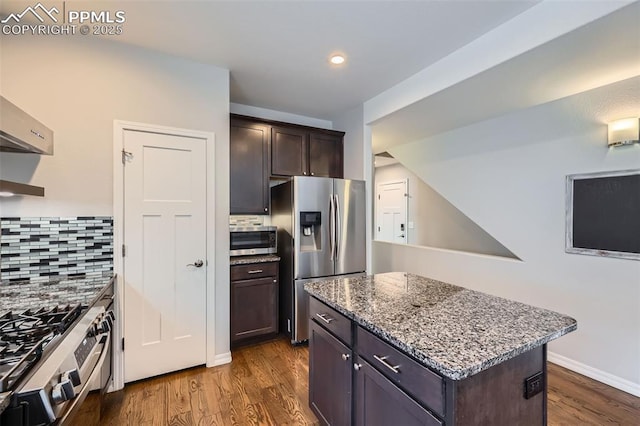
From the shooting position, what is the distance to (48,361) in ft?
3.26

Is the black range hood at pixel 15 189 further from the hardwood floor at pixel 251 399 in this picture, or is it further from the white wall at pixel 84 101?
the hardwood floor at pixel 251 399

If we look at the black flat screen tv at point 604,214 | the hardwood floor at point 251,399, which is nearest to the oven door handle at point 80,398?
the hardwood floor at point 251,399

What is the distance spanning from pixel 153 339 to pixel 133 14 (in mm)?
2435

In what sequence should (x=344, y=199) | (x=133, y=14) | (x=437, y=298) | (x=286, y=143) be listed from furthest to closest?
(x=286, y=143)
(x=344, y=199)
(x=133, y=14)
(x=437, y=298)

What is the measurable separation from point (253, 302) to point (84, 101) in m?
2.24

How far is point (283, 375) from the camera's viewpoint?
97.0 inches

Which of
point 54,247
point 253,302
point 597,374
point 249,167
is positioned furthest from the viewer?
point 249,167

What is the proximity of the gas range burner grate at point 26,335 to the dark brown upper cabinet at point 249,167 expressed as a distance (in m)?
1.92

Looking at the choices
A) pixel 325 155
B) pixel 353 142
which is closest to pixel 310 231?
pixel 325 155

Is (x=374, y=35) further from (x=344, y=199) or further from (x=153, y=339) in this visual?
(x=153, y=339)

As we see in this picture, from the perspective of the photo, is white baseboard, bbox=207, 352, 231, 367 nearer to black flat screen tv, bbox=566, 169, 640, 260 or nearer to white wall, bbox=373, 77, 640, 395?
white wall, bbox=373, 77, 640, 395

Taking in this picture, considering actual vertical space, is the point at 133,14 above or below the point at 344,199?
above

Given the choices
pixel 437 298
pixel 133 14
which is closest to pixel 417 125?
pixel 437 298

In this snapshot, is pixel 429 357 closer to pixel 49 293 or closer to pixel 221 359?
pixel 49 293
